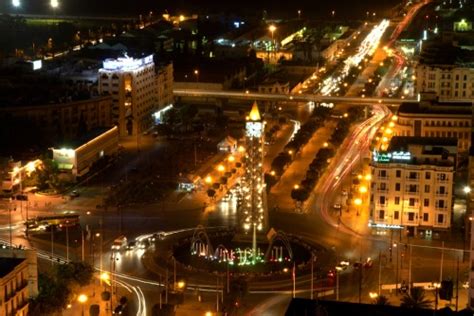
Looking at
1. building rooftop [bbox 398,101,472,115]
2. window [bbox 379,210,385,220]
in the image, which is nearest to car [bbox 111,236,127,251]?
window [bbox 379,210,385,220]

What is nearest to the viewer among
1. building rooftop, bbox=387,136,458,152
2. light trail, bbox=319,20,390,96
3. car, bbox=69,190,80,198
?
building rooftop, bbox=387,136,458,152

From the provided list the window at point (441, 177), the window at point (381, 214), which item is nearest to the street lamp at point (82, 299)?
the window at point (381, 214)

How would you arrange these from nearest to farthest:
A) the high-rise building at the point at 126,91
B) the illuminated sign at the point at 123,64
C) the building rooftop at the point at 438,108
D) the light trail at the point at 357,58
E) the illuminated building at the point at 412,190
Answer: the illuminated building at the point at 412,190
the building rooftop at the point at 438,108
the high-rise building at the point at 126,91
the illuminated sign at the point at 123,64
the light trail at the point at 357,58

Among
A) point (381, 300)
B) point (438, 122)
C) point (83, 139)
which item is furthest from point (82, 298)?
point (438, 122)

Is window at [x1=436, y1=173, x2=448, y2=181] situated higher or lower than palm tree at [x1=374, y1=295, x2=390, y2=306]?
higher

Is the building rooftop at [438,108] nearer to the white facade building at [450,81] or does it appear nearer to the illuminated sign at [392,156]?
the white facade building at [450,81]

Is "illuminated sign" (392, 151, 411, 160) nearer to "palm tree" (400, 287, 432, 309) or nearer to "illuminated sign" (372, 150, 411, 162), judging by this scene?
"illuminated sign" (372, 150, 411, 162)
